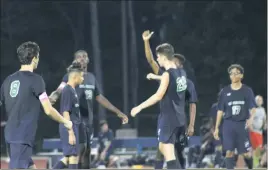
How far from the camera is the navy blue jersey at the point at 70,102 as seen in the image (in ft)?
43.1

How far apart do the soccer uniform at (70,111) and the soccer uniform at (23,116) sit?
3.14 m

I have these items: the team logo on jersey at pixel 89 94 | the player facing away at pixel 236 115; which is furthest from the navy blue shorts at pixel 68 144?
the player facing away at pixel 236 115

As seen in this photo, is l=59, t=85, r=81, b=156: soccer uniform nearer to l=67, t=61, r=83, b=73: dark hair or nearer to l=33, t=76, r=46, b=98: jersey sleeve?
l=67, t=61, r=83, b=73: dark hair

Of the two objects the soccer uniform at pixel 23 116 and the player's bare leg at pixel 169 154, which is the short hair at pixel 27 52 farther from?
Result: the player's bare leg at pixel 169 154

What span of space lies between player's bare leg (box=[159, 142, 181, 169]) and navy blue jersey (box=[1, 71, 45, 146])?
2.57 m

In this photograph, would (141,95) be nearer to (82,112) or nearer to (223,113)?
(223,113)

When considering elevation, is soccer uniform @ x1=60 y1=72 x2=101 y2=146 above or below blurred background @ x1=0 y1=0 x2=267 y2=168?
below

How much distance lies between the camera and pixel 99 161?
21703 mm

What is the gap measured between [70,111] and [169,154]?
212 centimetres

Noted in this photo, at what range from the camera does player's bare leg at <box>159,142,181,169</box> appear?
1183 centimetres

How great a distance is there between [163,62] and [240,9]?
65.2 feet

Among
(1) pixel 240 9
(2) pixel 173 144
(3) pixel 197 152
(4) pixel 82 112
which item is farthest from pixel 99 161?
(1) pixel 240 9

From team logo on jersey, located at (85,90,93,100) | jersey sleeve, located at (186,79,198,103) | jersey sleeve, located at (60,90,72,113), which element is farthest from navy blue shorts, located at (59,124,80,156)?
jersey sleeve, located at (186,79,198,103)

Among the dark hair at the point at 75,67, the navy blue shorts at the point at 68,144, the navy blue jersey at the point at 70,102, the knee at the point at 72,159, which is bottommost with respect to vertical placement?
the knee at the point at 72,159
